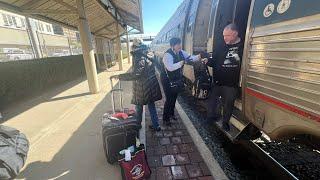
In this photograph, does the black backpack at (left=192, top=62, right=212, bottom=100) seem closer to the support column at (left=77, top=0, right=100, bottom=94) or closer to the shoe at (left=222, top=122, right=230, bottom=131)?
the shoe at (left=222, top=122, right=230, bottom=131)

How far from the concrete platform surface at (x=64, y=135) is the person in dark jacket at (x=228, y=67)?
2063 mm

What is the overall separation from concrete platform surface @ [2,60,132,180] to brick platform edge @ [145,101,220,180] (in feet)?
2.18

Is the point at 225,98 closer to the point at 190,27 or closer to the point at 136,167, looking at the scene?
the point at 136,167

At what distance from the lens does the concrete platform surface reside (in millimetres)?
3409

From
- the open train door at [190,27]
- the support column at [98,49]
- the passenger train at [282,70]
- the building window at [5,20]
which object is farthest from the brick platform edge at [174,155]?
the building window at [5,20]

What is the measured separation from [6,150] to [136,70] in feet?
7.72

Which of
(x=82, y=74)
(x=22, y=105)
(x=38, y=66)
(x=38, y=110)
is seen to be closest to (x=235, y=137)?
(x=38, y=110)

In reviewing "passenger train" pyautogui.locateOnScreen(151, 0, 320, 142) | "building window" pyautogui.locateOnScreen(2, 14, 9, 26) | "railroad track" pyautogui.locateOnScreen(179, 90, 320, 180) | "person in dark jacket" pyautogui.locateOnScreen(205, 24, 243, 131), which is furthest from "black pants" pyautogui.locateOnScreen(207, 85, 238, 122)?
"building window" pyautogui.locateOnScreen(2, 14, 9, 26)

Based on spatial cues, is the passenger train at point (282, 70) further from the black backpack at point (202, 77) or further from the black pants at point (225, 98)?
the black backpack at point (202, 77)

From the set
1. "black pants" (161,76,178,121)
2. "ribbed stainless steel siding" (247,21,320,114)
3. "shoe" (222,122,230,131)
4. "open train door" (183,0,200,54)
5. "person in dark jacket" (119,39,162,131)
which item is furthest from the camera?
"open train door" (183,0,200,54)

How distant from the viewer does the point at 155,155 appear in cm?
374

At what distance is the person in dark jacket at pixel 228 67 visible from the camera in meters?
3.27

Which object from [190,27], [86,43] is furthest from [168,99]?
[86,43]

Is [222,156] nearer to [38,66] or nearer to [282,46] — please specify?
[282,46]
